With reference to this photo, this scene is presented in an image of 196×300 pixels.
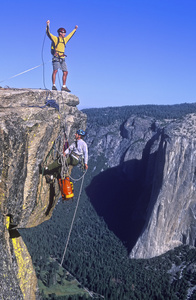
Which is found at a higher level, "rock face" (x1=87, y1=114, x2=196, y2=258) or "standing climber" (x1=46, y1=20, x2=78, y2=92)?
"standing climber" (x1=46, y1=20, x2=78, y2=92)

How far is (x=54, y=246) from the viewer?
2938 inches

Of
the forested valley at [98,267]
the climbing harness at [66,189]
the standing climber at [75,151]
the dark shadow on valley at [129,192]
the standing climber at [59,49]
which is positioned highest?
the standing climber at [59,49]

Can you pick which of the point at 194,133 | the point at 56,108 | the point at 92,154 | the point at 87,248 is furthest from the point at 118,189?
the point at 56,108

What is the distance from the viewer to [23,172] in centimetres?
1166

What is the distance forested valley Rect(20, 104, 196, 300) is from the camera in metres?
56.0

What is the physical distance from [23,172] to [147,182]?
9189 cm

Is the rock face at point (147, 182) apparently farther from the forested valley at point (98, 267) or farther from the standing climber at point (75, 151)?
the standing climber at point (75, 151)

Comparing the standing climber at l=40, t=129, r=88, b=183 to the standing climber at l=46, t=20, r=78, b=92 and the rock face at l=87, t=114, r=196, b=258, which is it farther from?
the rock face at l=87, t=114, r=196, b=258

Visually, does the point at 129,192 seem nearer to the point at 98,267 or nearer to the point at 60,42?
the point at 98,267

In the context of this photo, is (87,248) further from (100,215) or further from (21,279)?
(21,279)

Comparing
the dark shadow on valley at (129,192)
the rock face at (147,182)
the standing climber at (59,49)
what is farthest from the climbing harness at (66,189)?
the dark shadow on valley at (129,192)

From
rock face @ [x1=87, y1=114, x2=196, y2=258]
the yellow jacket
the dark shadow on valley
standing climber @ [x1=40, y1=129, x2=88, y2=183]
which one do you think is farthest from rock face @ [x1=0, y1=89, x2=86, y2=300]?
the dark shadow on valley

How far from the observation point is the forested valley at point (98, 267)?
56000 mm

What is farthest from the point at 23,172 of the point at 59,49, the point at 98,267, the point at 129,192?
the point at 129,192
